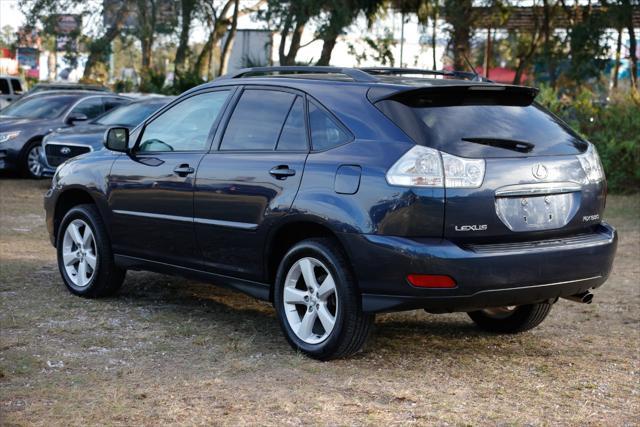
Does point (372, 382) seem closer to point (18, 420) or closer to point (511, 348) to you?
point (511, 348)

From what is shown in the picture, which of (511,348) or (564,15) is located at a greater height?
(564,15)

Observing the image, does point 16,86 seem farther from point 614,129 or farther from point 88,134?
point 614,129

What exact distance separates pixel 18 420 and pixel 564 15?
34.3 metres

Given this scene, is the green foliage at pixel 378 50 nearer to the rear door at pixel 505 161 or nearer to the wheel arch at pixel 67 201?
the wheel arch at pixel 67 201

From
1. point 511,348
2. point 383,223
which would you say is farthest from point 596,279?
point 383,223

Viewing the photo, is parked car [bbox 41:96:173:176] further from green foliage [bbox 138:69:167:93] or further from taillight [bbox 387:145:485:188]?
green foliage [bbox 138:69:167:93]

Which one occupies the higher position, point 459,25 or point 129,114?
point 459,25

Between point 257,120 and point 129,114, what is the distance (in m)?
9.64

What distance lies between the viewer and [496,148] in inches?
218

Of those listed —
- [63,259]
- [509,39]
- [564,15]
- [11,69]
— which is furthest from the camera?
[11,69]

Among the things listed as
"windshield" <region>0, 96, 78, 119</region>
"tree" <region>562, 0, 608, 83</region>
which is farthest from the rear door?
"tree" <region>562, 0, 608, 83</region>

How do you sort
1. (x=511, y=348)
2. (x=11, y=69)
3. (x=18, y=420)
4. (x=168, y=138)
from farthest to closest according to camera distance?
1. (x=11, y=69)
2. (x=168, y=138)
3. (x=511, y=348)
4. (x=18, y=420)

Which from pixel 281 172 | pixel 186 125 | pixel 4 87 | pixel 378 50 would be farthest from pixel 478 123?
pixel 378 50

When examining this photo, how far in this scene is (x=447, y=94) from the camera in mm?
5699
